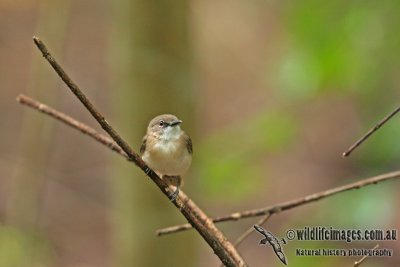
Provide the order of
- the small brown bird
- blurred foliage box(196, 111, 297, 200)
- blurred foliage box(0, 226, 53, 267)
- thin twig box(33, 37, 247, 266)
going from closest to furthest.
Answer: thin twig box(33, 37, 247, 266) < the small brown bird < blurred foliage box(196, 111, 297, 200) < blurred foliage box(0, 226, 53, 267)

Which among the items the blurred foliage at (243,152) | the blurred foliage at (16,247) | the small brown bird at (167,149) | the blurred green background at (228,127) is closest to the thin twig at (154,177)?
the small brown bird at (167,149)

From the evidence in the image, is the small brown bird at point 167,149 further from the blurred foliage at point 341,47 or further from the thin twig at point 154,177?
the thin twig at point 154,177

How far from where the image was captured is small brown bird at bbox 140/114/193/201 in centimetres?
179

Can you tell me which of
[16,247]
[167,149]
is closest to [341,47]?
[167,149]

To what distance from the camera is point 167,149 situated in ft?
6.32

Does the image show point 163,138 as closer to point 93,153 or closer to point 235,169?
point 235,169

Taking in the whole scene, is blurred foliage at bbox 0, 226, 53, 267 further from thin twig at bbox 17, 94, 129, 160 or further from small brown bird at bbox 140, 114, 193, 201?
thin twig at bbox 17, 94, 129, 160

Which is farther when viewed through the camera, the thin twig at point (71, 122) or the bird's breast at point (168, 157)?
the bird's breast at point (168, 157)

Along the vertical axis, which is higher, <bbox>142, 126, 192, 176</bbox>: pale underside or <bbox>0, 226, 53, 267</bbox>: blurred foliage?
<bbox>0, 226, 53, 267</bbox>: blurred foliage

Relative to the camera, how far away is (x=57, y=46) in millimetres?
3330

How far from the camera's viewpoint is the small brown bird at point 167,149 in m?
1.79

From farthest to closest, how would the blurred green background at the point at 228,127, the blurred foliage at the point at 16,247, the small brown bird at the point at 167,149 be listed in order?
the blurred foliage at the point at 16,247 < the blurred green background at the point at 228,127 < the small brown bird at the point at 167,149

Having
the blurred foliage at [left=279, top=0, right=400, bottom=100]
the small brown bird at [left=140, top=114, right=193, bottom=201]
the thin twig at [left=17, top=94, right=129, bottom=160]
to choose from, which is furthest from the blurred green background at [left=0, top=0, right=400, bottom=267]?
the thin twig at [left=17, top=94, right=129, bottom=160]

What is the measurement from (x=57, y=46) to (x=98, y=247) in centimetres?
428
